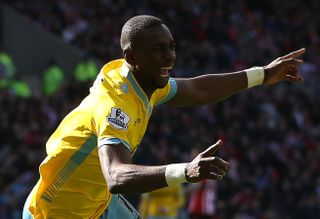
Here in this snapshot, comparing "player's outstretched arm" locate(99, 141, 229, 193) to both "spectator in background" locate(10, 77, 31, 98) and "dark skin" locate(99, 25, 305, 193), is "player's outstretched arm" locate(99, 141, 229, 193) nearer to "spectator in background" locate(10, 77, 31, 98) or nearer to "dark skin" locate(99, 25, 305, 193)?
"dark skin" locate(99, 25, 305, 193)

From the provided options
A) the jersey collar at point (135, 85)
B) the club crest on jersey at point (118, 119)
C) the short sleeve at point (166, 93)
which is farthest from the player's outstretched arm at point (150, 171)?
the short sleeve at point (166, 93)

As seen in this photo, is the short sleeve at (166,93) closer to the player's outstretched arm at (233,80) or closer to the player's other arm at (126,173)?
the player's outstretched arm at (233,80)

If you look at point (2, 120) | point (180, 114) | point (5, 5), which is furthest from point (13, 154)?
point (5, 5)

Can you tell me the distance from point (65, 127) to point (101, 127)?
56 centimetres

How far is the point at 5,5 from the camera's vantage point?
2106cm

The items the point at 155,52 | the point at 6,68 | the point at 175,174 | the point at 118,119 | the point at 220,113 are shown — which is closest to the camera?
the point at 175,174

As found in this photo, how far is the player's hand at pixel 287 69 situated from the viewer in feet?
21.8

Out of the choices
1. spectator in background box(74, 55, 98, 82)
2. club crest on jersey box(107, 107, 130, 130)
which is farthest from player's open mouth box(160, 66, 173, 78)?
spectator in background box(74, 55, 98, 82)

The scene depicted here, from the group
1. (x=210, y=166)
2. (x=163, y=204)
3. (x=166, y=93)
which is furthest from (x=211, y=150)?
(x=163, y=204)

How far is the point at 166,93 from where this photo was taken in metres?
6.16

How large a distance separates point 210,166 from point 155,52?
1032mm

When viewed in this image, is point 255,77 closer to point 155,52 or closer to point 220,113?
point 155,52

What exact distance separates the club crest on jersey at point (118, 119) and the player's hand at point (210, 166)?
0.63 m

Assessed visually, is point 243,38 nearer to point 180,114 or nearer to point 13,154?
point 180,114
